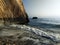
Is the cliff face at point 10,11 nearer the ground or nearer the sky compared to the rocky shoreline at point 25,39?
nearer the sky

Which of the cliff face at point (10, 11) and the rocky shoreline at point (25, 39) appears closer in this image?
the rocky shoreline at point (25, 39)

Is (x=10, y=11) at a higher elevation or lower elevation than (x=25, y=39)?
higher

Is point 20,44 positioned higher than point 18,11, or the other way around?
point 18,11

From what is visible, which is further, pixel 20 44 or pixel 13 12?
pixel 13 12

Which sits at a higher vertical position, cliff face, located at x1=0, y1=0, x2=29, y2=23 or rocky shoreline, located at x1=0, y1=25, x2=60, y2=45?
cliff face, located at x1=0, y1=0, x2=29, y2=23

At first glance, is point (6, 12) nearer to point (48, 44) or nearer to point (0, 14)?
point (0, 14)

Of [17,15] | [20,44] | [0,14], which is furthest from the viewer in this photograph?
[17,15]

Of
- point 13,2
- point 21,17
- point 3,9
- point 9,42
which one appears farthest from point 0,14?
point 9,42

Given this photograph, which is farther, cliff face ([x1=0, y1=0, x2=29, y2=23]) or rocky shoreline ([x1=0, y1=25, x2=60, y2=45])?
cliff face ([x1=0, y1=0, x2=29, y2=23])

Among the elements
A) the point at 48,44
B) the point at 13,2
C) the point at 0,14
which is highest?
the point at 13,2

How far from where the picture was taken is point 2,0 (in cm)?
2305

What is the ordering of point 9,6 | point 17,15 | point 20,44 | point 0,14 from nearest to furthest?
point 20,44, point 0,14, point 9,6, point 17,15

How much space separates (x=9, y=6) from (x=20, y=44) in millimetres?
16518

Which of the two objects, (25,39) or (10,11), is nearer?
(25,39)
